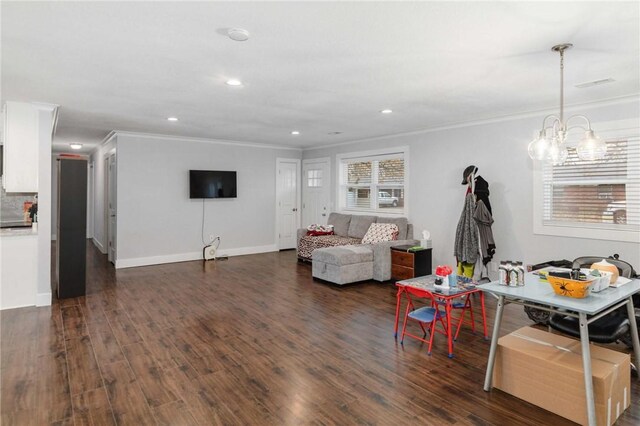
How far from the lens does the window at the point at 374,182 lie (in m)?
6.76

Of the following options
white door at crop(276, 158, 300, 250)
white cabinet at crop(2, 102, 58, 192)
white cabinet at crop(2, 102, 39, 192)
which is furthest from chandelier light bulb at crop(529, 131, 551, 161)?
white door at crop(276, 158, 300, 250)

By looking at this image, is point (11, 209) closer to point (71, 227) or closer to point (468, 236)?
point (71, 227)

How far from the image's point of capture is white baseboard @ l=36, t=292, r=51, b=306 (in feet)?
14.8

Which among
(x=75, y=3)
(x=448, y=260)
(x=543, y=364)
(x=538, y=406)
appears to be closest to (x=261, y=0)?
(x=75, y=3)

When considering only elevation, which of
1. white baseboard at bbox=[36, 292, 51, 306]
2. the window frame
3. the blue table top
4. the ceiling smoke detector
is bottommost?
white baseboard at bbox=[36, 292, 51, 306]

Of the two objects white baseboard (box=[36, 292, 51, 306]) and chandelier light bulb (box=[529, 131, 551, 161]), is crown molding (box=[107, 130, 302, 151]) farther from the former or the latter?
chandelier light bulb (box=[529, 131, 551, 161])

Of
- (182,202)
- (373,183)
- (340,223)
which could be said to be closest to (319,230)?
(340,223)

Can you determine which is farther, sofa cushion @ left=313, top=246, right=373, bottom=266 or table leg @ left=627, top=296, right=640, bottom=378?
sofa cushion @ left=313, top=246, right=373, bottom=266

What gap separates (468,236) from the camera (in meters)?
5.02

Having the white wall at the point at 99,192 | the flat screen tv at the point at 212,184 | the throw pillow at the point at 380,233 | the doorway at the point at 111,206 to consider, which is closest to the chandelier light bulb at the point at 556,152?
the throw pillow at the point at 380,233

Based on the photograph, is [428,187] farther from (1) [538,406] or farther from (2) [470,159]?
(1) [538,406]

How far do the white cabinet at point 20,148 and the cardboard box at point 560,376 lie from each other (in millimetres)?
5425

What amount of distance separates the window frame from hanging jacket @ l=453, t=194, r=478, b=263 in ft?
2.45

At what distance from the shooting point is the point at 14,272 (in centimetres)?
446
